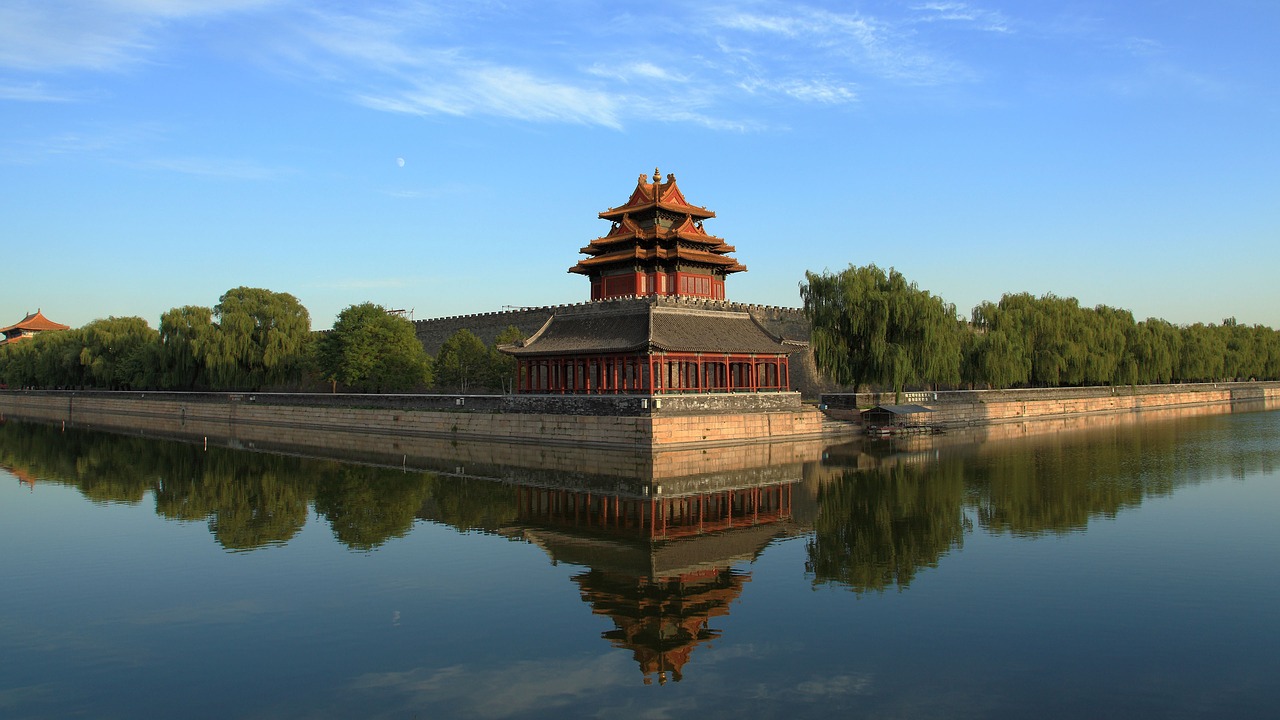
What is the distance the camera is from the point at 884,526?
52.8ft

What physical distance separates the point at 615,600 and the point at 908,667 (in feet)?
13.3

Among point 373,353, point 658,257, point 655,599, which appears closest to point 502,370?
point 373,353

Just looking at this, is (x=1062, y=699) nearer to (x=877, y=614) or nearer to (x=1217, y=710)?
(x=1217, y=710)

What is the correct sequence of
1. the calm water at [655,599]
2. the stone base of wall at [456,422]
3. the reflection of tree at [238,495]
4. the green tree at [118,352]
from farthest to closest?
the green tree at [118,352] < the stone base of wall at [456,422] < the reflection of tree at [238,495] < the calm water at [655,599]

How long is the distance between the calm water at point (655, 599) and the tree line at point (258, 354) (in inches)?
724

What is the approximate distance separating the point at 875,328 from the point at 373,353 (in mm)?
22612

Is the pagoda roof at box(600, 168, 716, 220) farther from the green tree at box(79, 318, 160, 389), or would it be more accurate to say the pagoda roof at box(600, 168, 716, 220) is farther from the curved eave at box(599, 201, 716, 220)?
the green tree at box(79, 318, 160, 389)

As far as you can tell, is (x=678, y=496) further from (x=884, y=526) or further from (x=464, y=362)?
(x=464, y=362)

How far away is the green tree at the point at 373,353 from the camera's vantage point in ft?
132

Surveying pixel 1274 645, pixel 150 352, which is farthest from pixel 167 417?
pixel 1274 645

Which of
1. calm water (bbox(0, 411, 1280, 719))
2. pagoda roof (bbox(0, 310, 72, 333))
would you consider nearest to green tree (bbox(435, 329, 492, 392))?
calm water (bbox(0, 411, 1280, 719))

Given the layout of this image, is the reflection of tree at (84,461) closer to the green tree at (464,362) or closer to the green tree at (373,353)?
the green tree at (373,353)

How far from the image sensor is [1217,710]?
24.8 ft

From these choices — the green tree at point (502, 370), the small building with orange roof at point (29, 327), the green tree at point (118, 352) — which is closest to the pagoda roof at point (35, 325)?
the small building with orange roof at point (29, 327)
